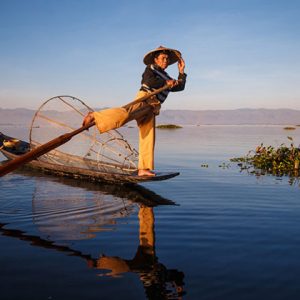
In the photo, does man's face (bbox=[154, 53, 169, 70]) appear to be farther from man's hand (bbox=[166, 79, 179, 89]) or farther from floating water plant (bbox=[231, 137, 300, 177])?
floating water plant (bbox=[231, 137, 300, 177])

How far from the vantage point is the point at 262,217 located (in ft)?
19.0

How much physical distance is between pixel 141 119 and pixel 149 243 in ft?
9.62

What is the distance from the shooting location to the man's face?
6660mm

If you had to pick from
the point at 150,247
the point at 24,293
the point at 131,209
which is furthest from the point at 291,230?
the point at 24,293

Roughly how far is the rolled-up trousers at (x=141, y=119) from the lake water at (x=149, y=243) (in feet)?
3.21

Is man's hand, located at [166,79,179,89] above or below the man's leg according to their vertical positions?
above

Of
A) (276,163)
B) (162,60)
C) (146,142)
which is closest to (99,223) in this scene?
(146,142)

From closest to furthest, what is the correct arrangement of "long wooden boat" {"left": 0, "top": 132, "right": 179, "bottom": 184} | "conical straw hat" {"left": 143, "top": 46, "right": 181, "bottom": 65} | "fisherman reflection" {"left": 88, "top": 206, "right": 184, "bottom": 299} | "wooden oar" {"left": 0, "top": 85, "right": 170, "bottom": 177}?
"fisherman reflection" {"left": 88, "top": 206, "right": 184, "bottom": 299} → "wooden oar" {"left": 0, "top": 85, "right": 170, "bottom": 177} → "conical straw hat" {"left": 143, "top": 46, "right": 181, "bottom": 65} → "long wooden boat" {"left": 0, "top": 132, "right": 179, "bottom": 184}

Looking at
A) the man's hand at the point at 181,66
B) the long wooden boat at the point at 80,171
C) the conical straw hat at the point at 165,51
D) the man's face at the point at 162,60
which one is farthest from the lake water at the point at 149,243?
the conical straw hat at the point at 165,51

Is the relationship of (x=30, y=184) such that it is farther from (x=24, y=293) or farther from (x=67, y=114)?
(x=24, y=293)

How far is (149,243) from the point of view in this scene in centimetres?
449

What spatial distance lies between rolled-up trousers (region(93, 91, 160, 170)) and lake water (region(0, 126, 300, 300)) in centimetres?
98

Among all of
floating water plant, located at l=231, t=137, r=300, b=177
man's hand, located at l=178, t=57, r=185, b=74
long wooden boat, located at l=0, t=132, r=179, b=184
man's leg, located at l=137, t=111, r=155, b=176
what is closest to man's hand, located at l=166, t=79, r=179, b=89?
man's hand, located at l=178, t=57, r=185, b=74

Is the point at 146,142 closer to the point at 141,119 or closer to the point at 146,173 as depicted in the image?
the point at 141,119
